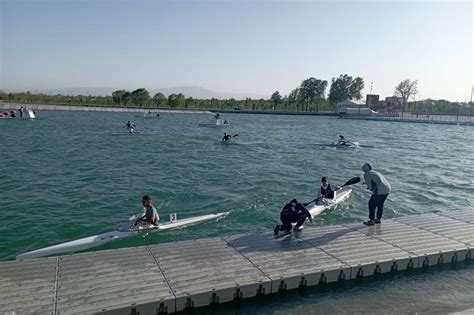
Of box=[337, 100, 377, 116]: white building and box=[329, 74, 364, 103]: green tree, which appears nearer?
box=[337, 100, 377, 116]: white building

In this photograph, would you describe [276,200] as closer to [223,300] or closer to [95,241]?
[95,241]

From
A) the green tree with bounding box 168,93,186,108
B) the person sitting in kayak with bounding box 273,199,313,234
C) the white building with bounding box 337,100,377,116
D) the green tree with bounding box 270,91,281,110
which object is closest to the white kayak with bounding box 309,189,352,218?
the person sitting in kayak with bounding box 273,199,313,234

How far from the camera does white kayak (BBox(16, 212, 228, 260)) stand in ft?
40.0

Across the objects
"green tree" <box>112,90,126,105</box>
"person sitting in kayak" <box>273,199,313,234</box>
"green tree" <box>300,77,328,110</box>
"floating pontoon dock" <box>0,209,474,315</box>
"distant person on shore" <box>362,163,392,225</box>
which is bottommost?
"floating pontoon dock" <box>0,209,474,315</box>

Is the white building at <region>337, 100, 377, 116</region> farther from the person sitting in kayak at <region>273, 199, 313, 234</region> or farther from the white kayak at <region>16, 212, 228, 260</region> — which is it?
the person sitting in kayak at <region>273, 199, 313, 234</region>

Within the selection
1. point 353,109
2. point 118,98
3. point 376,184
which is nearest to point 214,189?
point 376,184

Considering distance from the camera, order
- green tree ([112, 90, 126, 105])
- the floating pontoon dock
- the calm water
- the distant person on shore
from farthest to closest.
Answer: green tree ([112, 90, 126, 105])
the distant person on shore
the calm water
the floating pontoon dock

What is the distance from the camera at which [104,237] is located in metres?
13.4

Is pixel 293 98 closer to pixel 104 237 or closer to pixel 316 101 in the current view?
pixel 316 101

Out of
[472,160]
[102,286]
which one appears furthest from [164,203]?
[472,160]

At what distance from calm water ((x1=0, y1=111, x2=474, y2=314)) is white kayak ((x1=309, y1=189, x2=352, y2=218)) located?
0.32 meters

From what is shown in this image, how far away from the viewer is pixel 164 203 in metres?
19.2

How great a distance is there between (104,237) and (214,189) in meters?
9.45

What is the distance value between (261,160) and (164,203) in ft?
52.3
